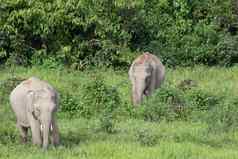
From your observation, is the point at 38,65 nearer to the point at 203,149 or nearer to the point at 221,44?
the point at 221,44

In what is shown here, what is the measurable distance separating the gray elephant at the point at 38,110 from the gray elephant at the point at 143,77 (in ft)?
12.5

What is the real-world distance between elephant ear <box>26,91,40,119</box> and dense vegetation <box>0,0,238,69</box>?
931cm

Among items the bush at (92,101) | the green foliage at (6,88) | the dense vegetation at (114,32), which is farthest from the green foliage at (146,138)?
the dense vegetation at (114,32)

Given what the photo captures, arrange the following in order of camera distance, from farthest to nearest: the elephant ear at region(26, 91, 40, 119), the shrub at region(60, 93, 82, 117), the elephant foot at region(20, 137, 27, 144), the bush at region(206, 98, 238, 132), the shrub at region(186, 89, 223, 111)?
the shrub at region(186, 89, 223, 111), the shrub at region(60, 93, 82, 117), the bush at region(206, 98, 238, 132), the elephant foot at region(20, 137, 27, 144), the elephant ear at region(26, 91, 40, 119)

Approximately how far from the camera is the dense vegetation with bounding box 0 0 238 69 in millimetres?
21172

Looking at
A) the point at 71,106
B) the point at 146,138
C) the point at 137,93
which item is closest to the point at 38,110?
the point at 146,138

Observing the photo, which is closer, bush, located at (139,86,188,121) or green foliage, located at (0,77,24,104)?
bush, located at (139,86,188,121)

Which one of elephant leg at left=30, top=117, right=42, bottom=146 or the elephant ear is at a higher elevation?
the elephant ear

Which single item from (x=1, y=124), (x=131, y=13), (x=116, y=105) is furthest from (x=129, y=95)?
(x=131, y=13)

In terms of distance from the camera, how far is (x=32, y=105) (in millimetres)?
11641

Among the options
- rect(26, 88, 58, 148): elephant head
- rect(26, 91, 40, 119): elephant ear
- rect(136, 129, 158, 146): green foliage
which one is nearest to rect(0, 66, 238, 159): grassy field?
rect(136, 129, 158, 146): green foliage

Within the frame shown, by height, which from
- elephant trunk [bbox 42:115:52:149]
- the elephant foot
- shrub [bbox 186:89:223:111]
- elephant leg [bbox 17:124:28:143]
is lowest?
shrub [bbox 186:89:223:111]

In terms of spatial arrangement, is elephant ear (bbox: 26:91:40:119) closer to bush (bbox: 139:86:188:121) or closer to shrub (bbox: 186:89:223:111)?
bush (bbox: 139:86:188:121)

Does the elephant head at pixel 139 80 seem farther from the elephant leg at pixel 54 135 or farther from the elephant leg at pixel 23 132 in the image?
the elephant leg at pixel 54 135
